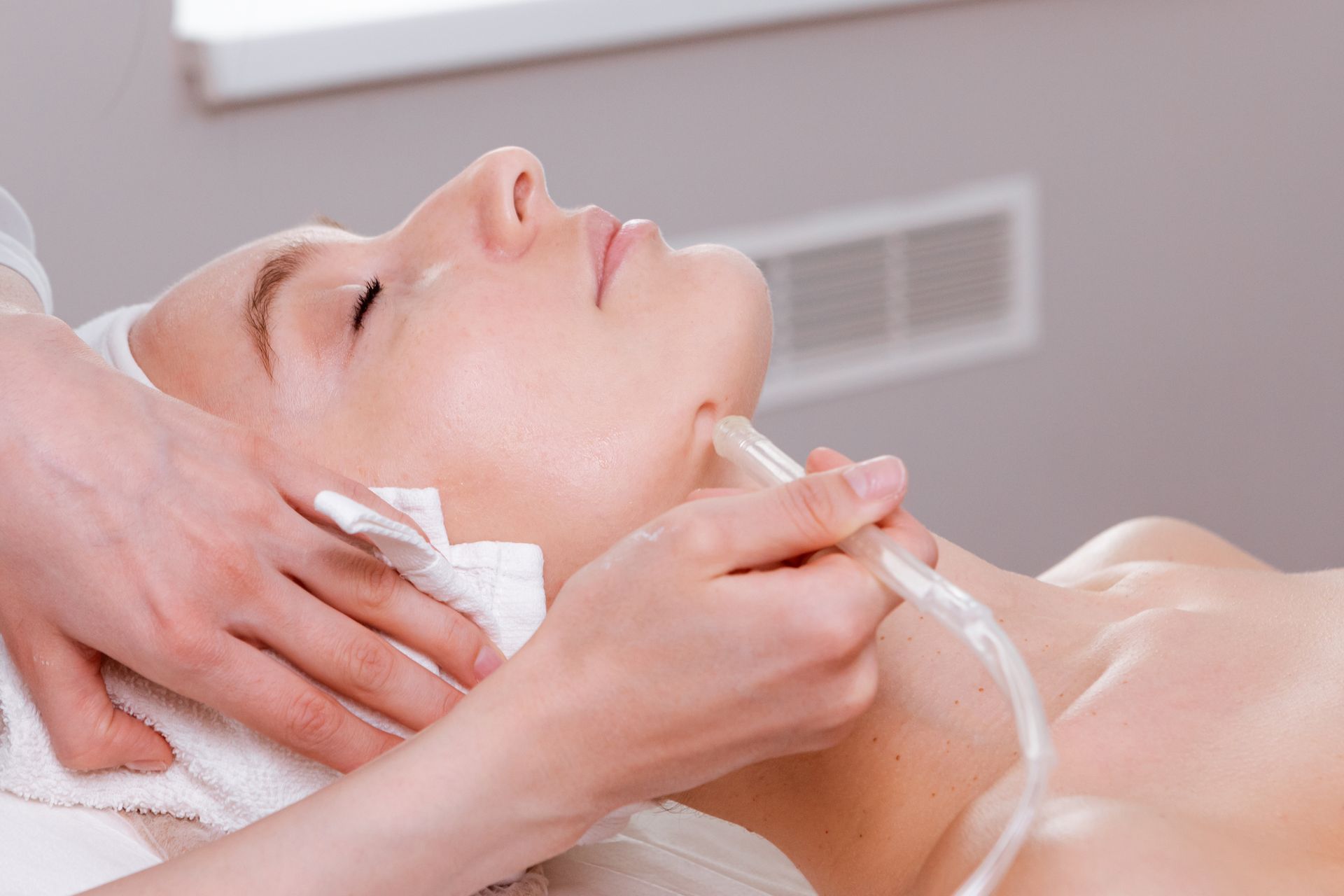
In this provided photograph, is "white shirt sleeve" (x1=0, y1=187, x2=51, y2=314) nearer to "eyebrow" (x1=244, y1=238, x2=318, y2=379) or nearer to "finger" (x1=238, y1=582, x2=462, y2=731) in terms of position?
"eyebrow" (x1=244, y1=238, x2=318, y2=379)

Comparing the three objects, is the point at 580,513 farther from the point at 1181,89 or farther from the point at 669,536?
the point at 1181,89

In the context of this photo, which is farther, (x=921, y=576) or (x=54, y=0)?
(x=54, y=0)

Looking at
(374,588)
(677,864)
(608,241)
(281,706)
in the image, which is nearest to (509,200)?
(608,241)

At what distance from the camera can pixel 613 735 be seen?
2.68ft

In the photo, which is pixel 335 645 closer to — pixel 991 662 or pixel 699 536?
pixel 699 536

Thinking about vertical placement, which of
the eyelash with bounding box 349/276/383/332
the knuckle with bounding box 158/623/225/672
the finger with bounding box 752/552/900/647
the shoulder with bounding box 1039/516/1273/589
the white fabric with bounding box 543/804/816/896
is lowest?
the white fabric with bounding box 543/804/816/896

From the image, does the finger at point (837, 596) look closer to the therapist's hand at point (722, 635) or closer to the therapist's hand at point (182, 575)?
the therapist's hand at point (722, 635)

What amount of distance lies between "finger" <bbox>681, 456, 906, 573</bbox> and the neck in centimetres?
33

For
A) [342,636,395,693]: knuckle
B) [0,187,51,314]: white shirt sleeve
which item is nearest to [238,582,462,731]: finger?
[342,636,395,693]: knuckle

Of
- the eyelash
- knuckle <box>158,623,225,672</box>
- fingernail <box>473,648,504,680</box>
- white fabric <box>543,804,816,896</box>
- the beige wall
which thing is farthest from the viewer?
the beige wall

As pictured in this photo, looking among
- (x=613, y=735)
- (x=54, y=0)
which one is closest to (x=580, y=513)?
(x=613, y=735)

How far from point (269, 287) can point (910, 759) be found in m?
0.69

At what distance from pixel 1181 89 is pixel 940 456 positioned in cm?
91

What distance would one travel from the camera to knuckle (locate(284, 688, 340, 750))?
1.00 m
